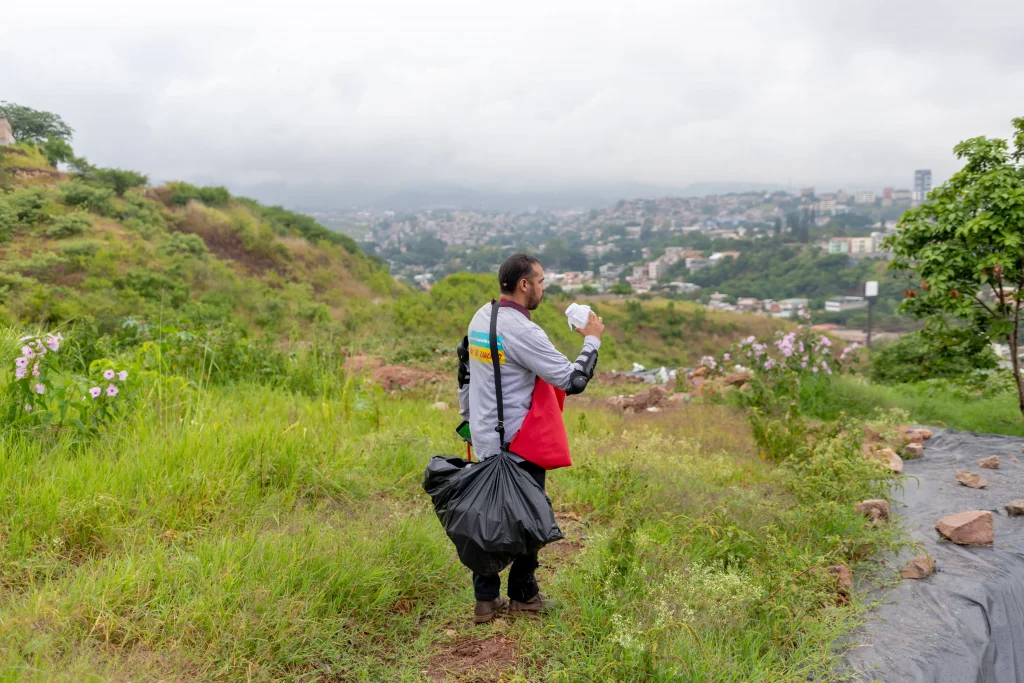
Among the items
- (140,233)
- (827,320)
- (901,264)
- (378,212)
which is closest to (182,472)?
(901,264)

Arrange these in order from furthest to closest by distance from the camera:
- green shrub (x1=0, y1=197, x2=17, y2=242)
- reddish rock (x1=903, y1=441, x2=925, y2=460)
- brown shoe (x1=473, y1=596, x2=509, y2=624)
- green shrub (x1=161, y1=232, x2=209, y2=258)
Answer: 1. green shrub (x1=161, y1=232, x2=209, y2=258)
2. green shrub (x1=0, y1=197, x2=17, y2=242)
3. reddish rock (x1=903, y1=441, x2=925, y2=460)
4. brown shoe (x1=473, y1=596, x2=509, y2=624)

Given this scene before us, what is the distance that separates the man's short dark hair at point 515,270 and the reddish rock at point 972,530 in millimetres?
3346

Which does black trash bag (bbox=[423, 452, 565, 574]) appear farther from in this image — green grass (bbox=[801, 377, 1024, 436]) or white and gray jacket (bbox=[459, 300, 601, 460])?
green grass (bbox=[801, 377, 1024, 436])

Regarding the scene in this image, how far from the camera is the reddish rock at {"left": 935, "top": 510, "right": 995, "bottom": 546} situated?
4.17 meters

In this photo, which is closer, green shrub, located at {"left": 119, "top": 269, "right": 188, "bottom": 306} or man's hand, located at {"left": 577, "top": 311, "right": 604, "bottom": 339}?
man's hand, located at {"left": 577, "top": 311, "right": 604, "bottom": 339}

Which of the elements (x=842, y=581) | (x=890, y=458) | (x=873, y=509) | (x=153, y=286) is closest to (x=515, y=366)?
(x=842, y=581)

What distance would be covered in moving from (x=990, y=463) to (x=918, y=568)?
2339 mm

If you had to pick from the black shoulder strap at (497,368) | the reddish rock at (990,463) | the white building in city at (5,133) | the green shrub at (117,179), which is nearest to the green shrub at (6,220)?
the white building in city at (5,133)

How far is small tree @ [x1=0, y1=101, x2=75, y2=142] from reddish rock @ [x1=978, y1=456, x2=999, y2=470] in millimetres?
20755

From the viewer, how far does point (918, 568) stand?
3.83m

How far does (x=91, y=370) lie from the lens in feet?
15.5

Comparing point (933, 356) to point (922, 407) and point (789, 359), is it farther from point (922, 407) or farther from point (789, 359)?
point (789, 359)

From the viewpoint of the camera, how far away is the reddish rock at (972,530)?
164 inches

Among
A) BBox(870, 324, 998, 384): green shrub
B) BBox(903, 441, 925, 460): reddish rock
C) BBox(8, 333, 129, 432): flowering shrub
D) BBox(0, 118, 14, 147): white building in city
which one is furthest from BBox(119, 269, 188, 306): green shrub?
BBox(870, 324, 998, 384): green shrub
